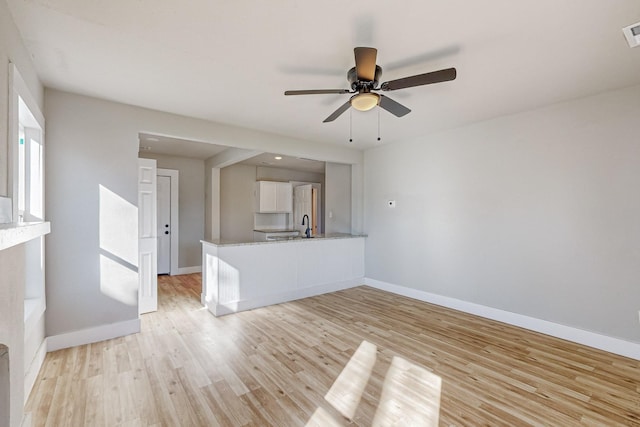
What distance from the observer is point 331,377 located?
2.38 meters

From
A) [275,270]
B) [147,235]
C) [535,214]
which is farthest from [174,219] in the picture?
[535,214]

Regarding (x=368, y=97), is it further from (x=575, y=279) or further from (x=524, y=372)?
(x=575, y=279)

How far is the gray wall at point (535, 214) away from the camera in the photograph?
112 inches

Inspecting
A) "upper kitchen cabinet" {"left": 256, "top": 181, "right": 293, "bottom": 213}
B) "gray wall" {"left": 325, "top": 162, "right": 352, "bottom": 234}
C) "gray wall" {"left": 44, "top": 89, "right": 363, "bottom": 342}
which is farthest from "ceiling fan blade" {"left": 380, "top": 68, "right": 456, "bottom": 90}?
"upper kitchen cabinet" {"left": 256, "top": 181, "right": 293, "bottom": 213}

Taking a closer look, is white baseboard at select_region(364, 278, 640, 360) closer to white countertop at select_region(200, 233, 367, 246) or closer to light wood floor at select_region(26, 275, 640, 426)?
light wood floor at select_region(26, 275, 640, 426)

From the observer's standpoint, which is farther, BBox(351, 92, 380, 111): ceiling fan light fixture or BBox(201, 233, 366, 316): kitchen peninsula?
BBox(201, 233, 366, 316): kitchen peninsula

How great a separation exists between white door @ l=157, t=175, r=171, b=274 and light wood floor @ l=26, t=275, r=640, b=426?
106 inches

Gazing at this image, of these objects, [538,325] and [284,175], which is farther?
[284,175]

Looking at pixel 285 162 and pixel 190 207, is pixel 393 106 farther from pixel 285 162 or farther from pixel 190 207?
pixel 190 207

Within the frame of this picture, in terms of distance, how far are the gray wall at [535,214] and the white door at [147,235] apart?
360 cm

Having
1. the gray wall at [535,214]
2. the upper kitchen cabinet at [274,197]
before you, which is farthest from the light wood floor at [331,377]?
the upper kitchen cabinet at [274,197]

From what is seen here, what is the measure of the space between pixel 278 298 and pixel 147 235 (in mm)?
1978

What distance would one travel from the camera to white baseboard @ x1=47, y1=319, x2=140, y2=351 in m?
2.83

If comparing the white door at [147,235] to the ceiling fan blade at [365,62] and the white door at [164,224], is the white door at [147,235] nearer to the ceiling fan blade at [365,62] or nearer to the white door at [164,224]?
the white door at [164,224]
